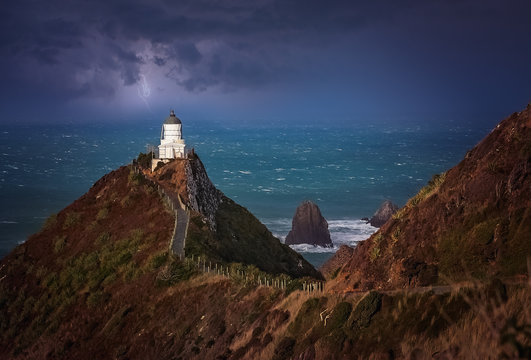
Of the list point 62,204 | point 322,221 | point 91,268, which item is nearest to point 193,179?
point 91,268

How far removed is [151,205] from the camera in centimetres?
5222

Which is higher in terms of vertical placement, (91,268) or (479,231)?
(479,231)

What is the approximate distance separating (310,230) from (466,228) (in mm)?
112381

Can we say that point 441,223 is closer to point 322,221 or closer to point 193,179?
point 193,179

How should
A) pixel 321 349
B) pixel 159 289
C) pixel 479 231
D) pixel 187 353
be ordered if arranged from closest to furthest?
pixel 321 349 → pixel 479 231 → pixel 187 353 → pixel 159 289

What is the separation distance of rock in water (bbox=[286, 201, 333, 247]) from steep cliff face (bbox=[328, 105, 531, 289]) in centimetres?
10804

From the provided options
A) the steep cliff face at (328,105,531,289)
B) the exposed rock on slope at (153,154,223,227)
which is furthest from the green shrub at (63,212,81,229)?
the steep cliff face at (328,105,531,289)

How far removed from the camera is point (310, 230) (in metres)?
136

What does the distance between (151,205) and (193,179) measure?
8939 mm

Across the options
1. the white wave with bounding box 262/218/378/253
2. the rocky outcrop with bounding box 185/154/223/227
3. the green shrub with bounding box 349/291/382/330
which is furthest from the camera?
the white wave with bounding box 262/218/378/253

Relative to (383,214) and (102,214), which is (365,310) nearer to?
(102,214)

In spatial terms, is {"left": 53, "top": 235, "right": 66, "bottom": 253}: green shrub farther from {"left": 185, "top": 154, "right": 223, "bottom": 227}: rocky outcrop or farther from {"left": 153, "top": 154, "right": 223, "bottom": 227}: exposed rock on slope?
{"left": 185, "top": 154, "right": 223, "bottom": 227}: rocky outcrop

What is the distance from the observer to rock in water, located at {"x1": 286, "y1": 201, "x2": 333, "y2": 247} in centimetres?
13650

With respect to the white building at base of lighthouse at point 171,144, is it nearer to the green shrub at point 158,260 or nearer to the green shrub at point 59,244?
the green shrub at point 59,244
